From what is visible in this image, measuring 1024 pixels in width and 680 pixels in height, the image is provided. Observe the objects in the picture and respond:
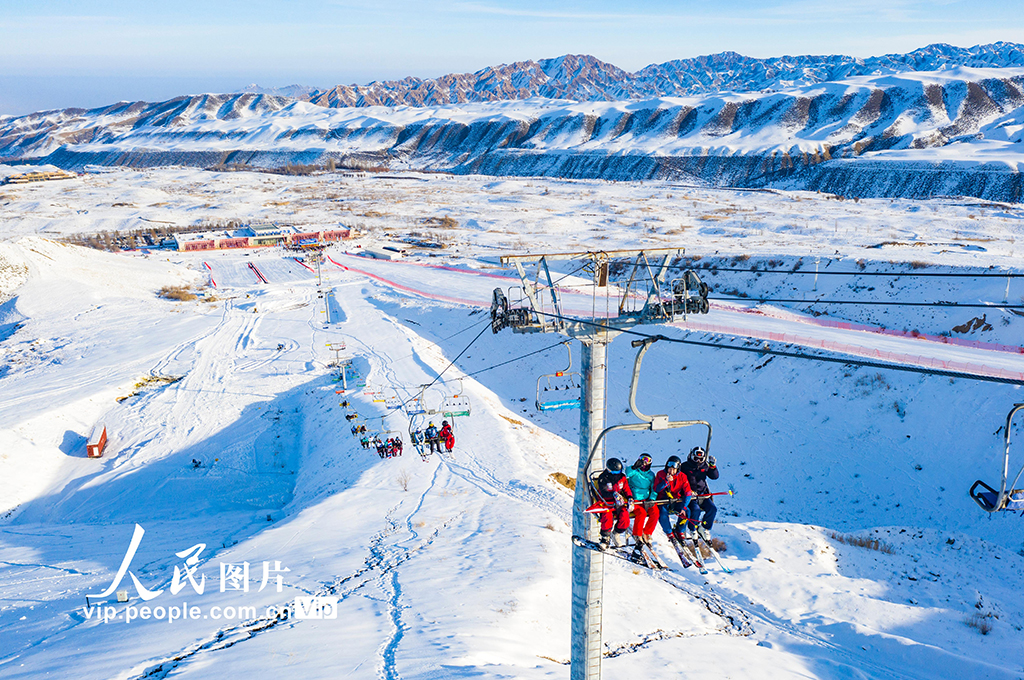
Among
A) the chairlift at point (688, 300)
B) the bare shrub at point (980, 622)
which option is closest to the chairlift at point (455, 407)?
the chairlift at point (688, 300)

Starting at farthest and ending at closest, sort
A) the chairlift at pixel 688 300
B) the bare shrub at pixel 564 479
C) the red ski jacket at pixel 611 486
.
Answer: the bare shrub at pixel 564 479 < the chairlift at pixel 688 300 < the red ski jacket at pixel 611 486

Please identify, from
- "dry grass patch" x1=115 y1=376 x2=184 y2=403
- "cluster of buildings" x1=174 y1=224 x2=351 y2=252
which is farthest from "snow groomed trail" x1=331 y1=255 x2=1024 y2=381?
"cluster of buildings" x1=174 y1=224 x2=351 y2=252

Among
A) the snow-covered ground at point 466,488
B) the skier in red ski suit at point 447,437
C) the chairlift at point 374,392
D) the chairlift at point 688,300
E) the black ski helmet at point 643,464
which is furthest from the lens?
the chairlift at point 374,392

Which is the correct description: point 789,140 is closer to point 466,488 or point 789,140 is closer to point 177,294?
point 177,294

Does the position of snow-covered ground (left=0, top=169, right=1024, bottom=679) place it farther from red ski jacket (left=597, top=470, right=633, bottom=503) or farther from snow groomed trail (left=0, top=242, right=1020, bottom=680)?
red ski jacket (left=597, top=470, right=633, bottom=503)

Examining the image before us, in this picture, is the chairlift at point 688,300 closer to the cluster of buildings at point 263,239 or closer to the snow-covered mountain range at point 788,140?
the cluster of buildings at point 263,239
